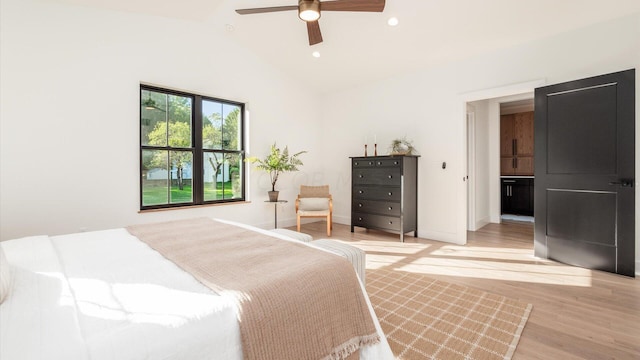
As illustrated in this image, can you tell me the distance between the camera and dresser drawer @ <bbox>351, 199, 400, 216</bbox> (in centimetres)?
452

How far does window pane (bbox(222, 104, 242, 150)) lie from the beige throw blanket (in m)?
3.19

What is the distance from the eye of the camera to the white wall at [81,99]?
2.97 meters

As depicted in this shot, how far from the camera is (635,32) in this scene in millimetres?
3025

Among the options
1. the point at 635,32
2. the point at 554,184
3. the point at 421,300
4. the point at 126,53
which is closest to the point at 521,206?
the point at 554,184

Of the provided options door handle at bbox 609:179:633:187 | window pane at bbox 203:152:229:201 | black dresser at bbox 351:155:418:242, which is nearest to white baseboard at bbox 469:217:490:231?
black dresser at bbox 351:155:418:242

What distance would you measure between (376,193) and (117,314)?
407cm

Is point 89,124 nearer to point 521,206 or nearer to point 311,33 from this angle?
point 311,33

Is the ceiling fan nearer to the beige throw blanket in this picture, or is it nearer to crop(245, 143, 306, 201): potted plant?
the beige throw blanket

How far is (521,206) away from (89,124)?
769 centimetres

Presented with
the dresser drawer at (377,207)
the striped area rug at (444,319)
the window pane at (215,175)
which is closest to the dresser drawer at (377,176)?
the dresser drawer at (377,207)

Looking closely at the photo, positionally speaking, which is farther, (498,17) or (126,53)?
(126,53)

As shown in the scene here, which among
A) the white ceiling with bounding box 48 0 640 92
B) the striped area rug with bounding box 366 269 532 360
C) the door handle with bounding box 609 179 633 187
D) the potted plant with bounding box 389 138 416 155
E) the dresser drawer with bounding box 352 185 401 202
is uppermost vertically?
the white ceiling with bounding box 48 0 640 92

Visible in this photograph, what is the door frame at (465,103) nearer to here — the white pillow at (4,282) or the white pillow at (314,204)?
the white pillow at (314,204)

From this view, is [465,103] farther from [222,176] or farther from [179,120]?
[179,120]
